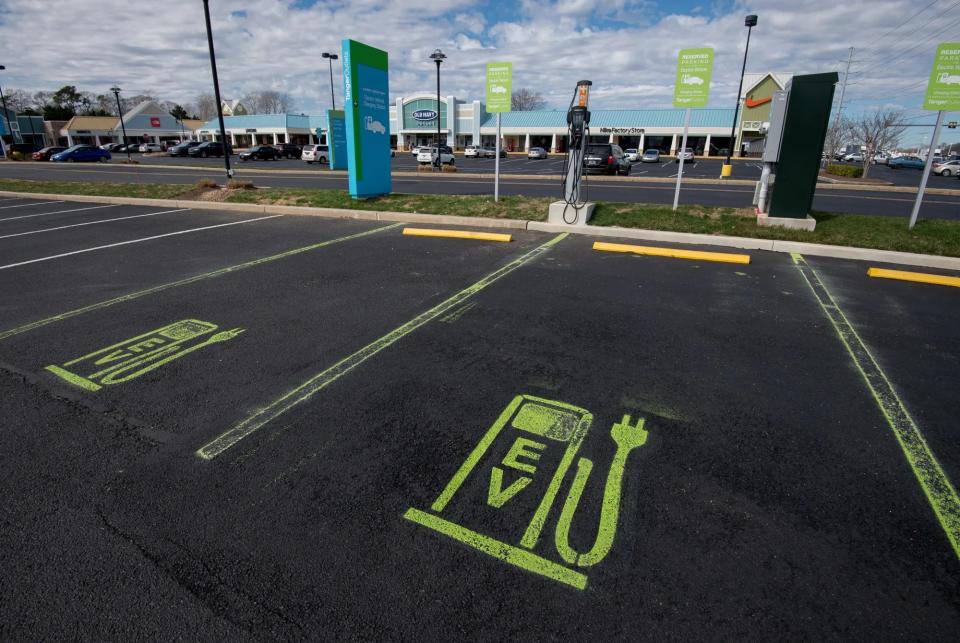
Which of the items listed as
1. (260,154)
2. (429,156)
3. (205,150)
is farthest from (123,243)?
(205,150)

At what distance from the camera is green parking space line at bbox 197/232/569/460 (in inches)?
129

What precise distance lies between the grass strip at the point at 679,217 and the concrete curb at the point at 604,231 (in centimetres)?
33

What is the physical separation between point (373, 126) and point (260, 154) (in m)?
37.3

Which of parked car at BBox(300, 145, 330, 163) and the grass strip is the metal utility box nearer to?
the grass strip

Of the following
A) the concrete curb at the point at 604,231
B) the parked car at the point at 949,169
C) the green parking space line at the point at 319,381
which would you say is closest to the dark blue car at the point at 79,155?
the concrete curb at the point at 604,231

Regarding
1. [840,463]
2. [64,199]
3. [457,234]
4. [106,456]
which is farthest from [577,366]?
[64,199]

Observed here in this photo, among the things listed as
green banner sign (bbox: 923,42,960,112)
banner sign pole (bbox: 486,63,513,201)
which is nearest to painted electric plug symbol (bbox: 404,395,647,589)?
banner sign pole (bbox: 486,63,513,201)

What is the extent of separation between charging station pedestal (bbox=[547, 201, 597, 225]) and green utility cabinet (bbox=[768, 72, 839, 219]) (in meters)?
3.66

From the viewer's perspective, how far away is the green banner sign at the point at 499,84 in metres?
11.7

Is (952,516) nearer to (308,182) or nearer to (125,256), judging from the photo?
(125,256)

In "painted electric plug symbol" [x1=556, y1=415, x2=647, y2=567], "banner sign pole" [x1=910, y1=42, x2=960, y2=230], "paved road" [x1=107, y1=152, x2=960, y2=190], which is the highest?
"banner sign pole" [x1=910, y1=42, x2=960, y2=230]

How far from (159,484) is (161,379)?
150 centimetres

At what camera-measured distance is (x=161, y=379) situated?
4059mm

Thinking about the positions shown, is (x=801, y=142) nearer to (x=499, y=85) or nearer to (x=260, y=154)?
(x=499, y=85)
